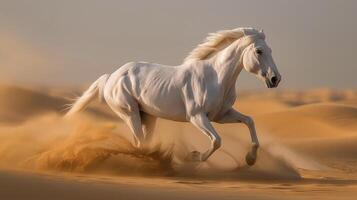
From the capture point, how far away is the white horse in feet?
30.2

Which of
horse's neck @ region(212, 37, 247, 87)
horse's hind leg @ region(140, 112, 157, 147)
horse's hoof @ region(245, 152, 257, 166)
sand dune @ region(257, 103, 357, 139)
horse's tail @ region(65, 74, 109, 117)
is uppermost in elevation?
horse's neck @ region(212, 37, 247, 87)

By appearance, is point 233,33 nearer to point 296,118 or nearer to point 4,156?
point 4,156

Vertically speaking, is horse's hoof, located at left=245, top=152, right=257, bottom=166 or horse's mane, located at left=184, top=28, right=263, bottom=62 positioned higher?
horse's mane, located at left=184, top=28, right=263, bottom=62

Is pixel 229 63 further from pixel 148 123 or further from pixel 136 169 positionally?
pixel 136 169

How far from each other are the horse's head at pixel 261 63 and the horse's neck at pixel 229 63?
14 centimetres

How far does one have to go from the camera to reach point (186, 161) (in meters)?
9.75

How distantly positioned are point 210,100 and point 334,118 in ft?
90.3

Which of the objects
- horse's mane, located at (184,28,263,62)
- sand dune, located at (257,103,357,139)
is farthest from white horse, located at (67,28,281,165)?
sand dune, located at (257,103,357,139)

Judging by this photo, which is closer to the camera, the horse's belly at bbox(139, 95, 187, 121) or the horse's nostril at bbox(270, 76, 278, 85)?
the horse's nostril at bbox(270, 76, 278, 85)

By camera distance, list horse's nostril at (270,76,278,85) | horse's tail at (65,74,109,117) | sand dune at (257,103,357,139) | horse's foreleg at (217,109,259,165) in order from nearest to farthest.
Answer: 1. horse's nostril at (270,76,278,85)
2. horse's foreleg at (217,109,259,165)
3. horse's tail at (65,74,109,117)
4. sand dune at (257,103,357,139)

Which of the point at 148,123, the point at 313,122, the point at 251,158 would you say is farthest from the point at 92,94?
the point at 313,122

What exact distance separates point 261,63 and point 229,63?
0.51 meters

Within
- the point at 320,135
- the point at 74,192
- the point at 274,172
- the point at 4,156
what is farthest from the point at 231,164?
the point at 320,135

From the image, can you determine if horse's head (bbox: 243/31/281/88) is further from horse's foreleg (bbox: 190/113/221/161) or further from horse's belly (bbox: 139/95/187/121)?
horse's belly (bbox: 139/95/187/121)
